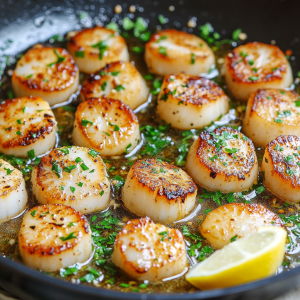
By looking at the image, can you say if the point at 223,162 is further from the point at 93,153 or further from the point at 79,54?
the point at 79,54

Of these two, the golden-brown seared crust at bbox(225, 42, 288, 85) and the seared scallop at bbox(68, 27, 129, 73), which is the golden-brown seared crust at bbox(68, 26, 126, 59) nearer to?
the seared scallop at bbox(68, 27, 129, 73)

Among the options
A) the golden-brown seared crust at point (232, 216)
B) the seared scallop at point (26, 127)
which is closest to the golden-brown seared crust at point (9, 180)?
the seared scallop at point (26, 127)

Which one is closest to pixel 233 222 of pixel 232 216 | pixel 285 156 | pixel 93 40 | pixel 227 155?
pixel 232 216

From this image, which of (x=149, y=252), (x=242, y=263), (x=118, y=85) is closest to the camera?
(x=242, y=263)

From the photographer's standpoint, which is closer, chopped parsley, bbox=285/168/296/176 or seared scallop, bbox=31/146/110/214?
seared scallop, bbox=31/146/110/214

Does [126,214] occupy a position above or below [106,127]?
below

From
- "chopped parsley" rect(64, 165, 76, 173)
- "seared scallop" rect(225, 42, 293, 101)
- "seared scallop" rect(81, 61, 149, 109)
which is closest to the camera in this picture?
"chopped parsley" rect(64, 165, 76, 173)

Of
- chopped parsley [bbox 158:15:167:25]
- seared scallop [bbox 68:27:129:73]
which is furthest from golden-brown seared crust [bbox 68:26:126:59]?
chopped parsley [bbox 158:15:167:25]
